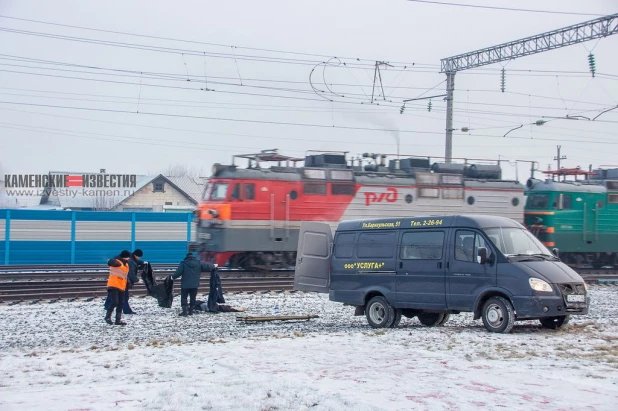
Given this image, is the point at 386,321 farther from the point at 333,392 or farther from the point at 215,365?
the point at 333,392

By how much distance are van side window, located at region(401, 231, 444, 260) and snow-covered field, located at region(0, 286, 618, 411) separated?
1.31m

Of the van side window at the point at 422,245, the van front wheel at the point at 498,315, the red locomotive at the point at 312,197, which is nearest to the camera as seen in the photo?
the van front wheel at the point at 498,315

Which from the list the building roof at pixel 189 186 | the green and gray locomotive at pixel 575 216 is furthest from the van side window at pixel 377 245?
the building roof at pixel 189 186

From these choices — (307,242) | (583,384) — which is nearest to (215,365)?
(583,384)

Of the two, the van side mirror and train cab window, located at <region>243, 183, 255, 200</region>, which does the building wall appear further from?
the van side mirror

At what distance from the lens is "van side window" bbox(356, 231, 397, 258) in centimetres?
1347

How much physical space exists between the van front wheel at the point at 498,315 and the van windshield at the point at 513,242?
82 cm

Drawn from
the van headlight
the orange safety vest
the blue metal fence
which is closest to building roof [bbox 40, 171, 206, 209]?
the blue metal fence

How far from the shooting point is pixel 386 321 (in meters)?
13.3

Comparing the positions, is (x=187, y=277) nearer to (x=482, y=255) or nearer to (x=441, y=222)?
(x=441, y=222)

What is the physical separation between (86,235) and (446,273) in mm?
20915

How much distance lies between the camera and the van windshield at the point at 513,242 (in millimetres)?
12102

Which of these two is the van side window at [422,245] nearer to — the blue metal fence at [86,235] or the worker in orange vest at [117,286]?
the worker in orange vest at [117,286]

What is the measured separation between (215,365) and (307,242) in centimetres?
631
